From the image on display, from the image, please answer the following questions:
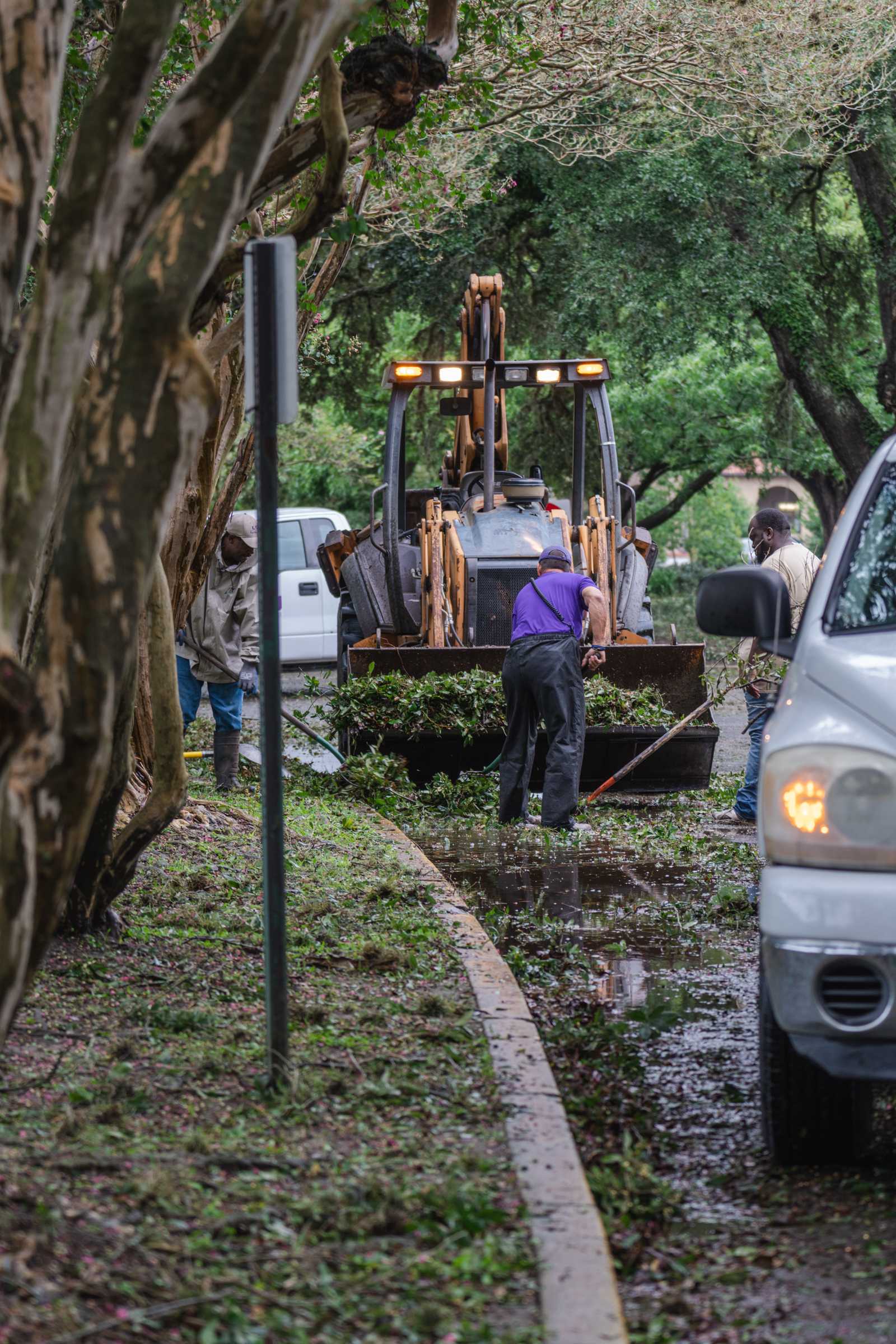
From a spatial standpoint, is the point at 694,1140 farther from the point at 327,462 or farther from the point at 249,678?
the point at 327,462

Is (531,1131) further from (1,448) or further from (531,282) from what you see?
(531,282)

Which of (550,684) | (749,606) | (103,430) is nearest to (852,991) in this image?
(749,606)

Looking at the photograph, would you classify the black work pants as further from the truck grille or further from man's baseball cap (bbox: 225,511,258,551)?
man's baseball cap (bbox: 225,511,258,551)

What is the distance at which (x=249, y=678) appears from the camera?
468 inches

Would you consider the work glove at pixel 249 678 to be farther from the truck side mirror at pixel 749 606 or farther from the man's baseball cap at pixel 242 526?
the truck side mirror at pixel 749 606

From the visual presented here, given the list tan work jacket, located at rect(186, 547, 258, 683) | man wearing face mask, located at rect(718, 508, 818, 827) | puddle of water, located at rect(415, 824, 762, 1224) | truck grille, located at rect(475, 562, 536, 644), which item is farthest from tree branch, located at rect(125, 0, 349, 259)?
truck grille, located at rect(475, 562, 536, 644)

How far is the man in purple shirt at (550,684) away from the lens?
33.6 feet

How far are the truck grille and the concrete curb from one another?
6.45 metres

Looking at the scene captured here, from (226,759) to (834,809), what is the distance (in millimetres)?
7986

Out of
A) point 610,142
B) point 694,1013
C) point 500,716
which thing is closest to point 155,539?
point 694,1013

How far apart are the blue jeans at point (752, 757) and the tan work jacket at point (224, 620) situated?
12.0 feet

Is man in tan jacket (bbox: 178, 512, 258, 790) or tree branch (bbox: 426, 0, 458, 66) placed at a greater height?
tree branch (bbox: 426, 0, 458, 66)

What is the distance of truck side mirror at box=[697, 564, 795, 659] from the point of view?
4949 mm

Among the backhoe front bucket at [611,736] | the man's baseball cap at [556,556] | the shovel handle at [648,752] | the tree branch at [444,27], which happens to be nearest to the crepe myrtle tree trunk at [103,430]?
the tree branch at [444,27]
